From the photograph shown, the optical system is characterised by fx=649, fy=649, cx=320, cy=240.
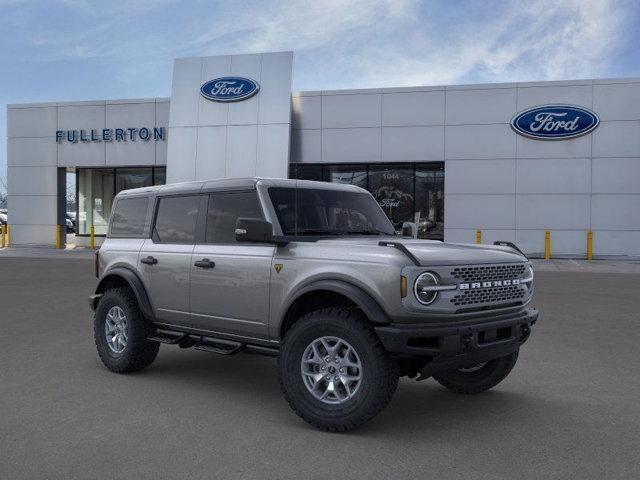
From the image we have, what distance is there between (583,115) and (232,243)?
67.6ft

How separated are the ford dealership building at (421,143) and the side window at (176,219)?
709 inches

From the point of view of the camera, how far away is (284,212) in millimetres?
5582

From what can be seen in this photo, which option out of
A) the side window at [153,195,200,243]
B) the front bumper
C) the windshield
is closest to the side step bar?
the side window at [153,195,200,243]

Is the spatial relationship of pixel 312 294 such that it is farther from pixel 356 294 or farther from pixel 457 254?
pixel 457 254

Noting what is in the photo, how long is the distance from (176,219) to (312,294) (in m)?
1.96

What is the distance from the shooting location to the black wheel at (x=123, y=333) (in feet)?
21.0

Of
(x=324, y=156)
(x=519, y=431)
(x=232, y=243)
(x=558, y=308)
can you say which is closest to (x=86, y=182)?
(x=324, y=156)

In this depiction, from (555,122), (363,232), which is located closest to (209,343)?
(363,232)

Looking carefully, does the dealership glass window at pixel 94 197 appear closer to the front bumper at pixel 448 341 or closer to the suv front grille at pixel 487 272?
the suv front grille at pixel 487 272

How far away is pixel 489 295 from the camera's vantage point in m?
4.89

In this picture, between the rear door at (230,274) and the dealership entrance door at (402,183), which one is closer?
the rear door at (230,274)

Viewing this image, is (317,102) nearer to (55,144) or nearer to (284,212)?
(55,144)

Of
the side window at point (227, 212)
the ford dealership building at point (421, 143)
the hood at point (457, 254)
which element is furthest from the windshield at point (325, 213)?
the ford dealership building at point (421, 143)

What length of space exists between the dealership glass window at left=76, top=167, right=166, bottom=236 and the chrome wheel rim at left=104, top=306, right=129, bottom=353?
23.5 meters
